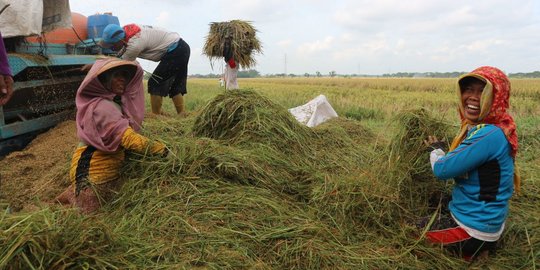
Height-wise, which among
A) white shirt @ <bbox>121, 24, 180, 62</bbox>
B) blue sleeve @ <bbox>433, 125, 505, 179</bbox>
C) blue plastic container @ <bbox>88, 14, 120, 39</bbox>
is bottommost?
blue sleeve @ <bbox>433, 125, 505, 179</bbox>

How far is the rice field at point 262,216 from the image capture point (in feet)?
5.41

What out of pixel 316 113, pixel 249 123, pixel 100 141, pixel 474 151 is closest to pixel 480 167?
pixel 474 151

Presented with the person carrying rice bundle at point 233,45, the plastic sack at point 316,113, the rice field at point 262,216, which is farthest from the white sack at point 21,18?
the plastic sack at point 316,113

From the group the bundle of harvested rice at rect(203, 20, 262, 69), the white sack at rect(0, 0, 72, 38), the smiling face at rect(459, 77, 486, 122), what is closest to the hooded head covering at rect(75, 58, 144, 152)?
the white sack at rect(0, 0, 72, 38)

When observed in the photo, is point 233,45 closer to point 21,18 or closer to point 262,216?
point 21,18

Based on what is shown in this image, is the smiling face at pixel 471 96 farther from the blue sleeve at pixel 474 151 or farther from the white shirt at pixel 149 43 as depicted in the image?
the white shirt at pixel 149 43

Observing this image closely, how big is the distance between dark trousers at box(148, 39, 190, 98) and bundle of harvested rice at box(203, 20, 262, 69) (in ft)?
3.04

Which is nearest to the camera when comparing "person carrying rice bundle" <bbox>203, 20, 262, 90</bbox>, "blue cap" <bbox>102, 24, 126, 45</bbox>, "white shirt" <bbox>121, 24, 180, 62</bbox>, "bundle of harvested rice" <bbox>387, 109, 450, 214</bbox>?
"bundle of harvested rice" <bbox>387, 109, 450, 214</bbox>

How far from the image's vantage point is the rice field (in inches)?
64.9

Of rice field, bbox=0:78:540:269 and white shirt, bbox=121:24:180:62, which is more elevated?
white shirt, bbox=121:24:180:62

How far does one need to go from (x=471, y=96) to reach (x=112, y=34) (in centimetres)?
440

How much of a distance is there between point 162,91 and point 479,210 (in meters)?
5.02

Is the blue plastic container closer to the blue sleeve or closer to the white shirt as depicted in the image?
the white shirt

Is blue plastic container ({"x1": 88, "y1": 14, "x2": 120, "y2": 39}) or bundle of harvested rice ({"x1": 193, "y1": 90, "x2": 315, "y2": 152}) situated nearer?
bundle of harvested rice ({"x1": 193, "y1": 90, "x2": 315, "y2": 152})
